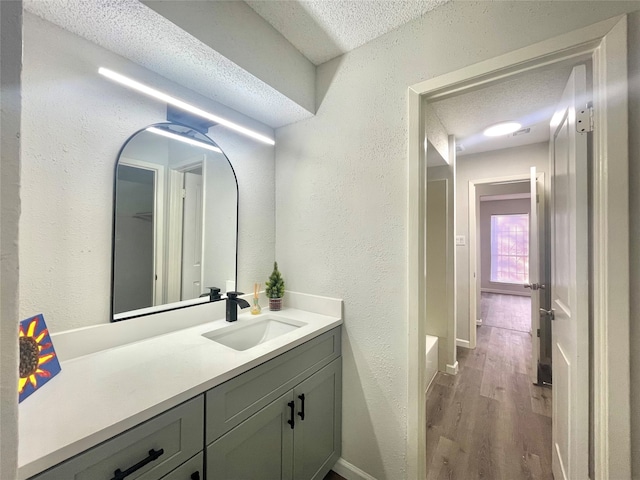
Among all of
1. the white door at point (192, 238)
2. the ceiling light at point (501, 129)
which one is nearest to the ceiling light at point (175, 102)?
the white door at point (192, 238)

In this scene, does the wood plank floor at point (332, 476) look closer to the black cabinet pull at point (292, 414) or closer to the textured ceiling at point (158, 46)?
the black cabinet pull at point (292, 414)

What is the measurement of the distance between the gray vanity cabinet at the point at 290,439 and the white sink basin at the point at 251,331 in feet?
1.13

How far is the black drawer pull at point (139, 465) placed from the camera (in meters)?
0.68

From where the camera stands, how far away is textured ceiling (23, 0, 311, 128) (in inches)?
37.1

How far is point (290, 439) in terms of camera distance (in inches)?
46.6

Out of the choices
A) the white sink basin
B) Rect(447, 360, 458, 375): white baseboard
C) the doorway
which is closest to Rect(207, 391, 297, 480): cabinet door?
the white sink basin

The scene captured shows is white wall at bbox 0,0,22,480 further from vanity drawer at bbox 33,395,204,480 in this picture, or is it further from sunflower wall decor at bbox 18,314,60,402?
sunflower wall decor at bbox 18,314,60,402

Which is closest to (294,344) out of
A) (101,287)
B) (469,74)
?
(101,287)

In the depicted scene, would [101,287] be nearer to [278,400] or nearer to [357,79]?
[278,400]

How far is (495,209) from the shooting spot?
6465 millimetres

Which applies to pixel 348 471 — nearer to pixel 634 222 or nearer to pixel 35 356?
pixel 35 356

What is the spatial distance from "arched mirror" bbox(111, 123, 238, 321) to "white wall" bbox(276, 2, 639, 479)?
530mm

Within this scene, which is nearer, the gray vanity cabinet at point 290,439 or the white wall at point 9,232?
the white wall at point 9,232

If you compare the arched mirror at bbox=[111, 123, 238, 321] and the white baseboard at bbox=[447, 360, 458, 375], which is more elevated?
the arched mirror at bbox=[111, 123, 238, 321]
